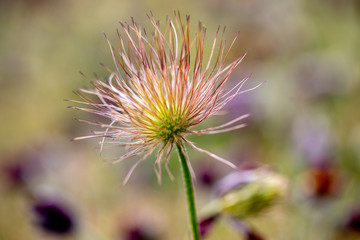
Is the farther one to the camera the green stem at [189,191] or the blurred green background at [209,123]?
the blurred green background at [209,123]

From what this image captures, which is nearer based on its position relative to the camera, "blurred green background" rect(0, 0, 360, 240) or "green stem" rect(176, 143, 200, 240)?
"green stem" rect(176, 143, 200, 240)

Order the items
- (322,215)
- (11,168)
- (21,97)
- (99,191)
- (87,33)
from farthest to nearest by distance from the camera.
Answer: (87,33) < (21,97) < (99,191) < (11,168) < (322,215)

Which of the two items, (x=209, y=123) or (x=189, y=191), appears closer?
(x=189, y=191)

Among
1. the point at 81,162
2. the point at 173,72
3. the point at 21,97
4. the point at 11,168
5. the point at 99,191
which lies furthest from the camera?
the point at 21,97

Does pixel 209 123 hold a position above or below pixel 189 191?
above

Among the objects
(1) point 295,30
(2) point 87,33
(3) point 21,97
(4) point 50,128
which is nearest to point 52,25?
(2) point 87,33

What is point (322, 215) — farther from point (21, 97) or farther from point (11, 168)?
point (21, 97)

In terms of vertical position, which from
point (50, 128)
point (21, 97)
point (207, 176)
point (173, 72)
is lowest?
point (207, 176)

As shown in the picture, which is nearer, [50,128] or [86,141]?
[86,141]
